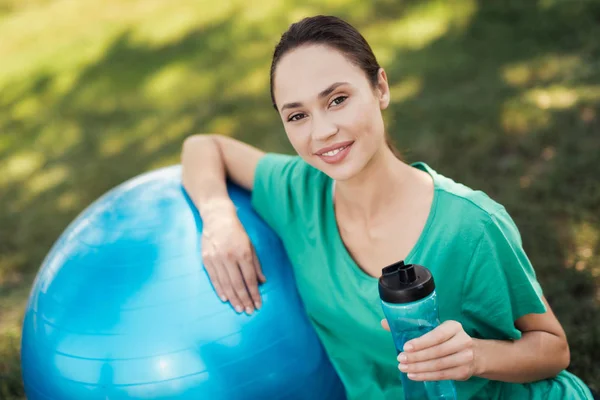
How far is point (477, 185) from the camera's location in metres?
Result: 4.43

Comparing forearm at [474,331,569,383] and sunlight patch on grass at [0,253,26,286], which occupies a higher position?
sunlight patch on grass at [0,253,26,286]

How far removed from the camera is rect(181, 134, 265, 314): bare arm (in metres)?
2.31

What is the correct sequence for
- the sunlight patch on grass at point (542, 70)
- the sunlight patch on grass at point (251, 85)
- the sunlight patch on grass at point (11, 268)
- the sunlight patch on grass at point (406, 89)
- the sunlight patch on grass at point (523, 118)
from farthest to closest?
the sunlight patch on grass at point (251, 85)
the sunlight patch on grass at point (406, 89)
the sunlight patch on grass at point (542, 70)
the sunlight patch on grass at point (523, 118)
the sunlight patch on grass at point (11, 268)

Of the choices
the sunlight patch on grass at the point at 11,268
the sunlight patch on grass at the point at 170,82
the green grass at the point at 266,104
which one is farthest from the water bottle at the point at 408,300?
the sunlight patch on grass at the point at 170,82

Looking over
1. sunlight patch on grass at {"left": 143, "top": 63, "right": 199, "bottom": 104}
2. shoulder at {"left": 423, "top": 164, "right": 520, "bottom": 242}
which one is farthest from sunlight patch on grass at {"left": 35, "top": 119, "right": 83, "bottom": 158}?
shoulder at {"left": 423, "top": 164, "right": 520, "bottom": 242}

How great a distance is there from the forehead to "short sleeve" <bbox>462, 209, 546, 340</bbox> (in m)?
0.57

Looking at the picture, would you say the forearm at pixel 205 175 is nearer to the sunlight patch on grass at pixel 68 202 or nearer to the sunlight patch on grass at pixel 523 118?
the sunlight patch on grass at pixel 523 118

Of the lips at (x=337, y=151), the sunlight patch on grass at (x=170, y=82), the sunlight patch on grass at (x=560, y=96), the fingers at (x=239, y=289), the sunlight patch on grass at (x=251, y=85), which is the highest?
the sunlight patch on grass at (x=170, y=82)

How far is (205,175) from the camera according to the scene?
2.60 meters

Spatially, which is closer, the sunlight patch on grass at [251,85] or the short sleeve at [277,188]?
the short sleeve at [277,188]

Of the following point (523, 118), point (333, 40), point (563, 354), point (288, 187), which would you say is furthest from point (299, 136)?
point (523, 118)

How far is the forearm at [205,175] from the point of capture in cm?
251

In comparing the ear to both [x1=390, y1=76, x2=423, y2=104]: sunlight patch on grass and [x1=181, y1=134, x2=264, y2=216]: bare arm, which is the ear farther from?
[x1=390, y1=76, x2=423, y2=104]: sunlight patch on grass

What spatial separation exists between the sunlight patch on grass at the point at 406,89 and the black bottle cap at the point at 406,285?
4.10 m
